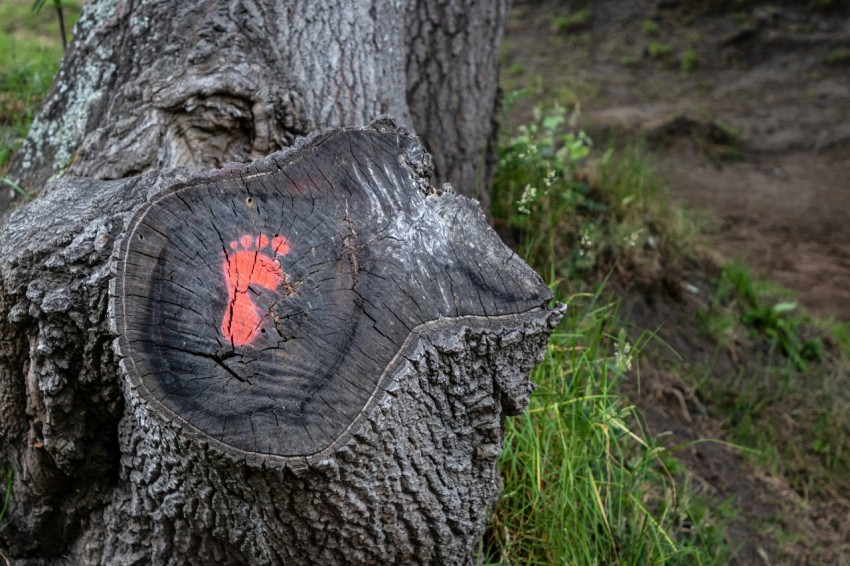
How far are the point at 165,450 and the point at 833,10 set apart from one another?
8.94 metres

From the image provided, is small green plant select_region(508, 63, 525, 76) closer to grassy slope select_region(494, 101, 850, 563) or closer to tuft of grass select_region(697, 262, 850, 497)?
grassy slope select_region(494, 101, 850, 563)

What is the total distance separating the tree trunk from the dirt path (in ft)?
10.0

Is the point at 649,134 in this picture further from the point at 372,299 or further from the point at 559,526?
the point at 372,299

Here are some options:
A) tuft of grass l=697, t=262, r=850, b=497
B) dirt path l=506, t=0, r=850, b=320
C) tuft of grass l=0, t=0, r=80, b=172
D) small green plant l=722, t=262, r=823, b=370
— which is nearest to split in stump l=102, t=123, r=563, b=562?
tuft of grass l=0, t=0, r=80, b=172

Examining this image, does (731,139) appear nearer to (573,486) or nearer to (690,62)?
(690,62)

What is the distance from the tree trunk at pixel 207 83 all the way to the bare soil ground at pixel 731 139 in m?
1.71

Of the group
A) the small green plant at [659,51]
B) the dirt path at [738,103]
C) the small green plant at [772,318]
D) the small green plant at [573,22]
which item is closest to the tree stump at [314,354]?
the small green plant at [772,318]

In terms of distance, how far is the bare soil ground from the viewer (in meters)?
3.47

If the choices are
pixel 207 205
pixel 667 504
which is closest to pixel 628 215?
pixel 667 504

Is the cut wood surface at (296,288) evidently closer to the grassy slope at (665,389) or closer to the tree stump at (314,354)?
the tree stump at (314,354)

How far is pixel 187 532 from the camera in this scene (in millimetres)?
1841

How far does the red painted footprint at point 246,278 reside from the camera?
5.14 ft

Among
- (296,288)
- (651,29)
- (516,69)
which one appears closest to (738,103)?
(651,29)

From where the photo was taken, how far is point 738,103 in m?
7.75
